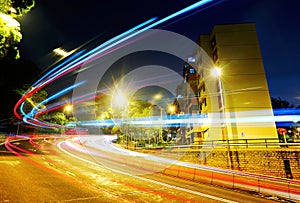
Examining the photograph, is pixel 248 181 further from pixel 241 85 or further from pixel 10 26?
pixel 241 85

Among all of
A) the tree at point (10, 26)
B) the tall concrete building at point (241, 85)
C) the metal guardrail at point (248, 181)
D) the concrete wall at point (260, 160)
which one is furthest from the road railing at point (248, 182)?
the tall concrete building at point (241, 85)

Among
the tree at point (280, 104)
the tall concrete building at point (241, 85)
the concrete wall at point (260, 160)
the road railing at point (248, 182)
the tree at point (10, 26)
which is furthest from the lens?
the tree at point (280, 104)

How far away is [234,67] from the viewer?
3078cm

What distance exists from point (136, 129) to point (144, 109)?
3738mm

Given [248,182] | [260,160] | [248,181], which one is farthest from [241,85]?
[248,182]

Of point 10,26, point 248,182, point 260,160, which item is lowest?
point 248,182

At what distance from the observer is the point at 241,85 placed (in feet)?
98.2

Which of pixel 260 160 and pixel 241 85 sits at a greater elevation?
pixel 241 85

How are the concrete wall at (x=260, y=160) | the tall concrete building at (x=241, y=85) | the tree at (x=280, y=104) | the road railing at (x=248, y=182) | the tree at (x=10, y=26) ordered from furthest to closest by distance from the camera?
the tree at (x=280, y=104)
the tall concrete building at (x=241, y=85)
the concrete wall at (x=260, y=160)
the road railing at (x=248, y=182)
the tree at (x=10, y=26)

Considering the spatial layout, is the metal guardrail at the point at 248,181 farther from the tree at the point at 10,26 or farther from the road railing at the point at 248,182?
the tree at the point at 10,26

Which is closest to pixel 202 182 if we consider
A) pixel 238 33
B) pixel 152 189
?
pixel 152 189

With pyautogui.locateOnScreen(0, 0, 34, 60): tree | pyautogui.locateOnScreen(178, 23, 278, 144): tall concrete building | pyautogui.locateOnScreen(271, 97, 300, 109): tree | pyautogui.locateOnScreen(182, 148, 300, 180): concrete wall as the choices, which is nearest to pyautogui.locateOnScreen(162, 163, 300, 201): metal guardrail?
pyautogui.locateOnScreen(182, 148, 300, 180): concrete wall

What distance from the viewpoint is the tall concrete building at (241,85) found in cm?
2792

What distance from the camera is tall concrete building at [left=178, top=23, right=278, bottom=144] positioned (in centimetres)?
2792
